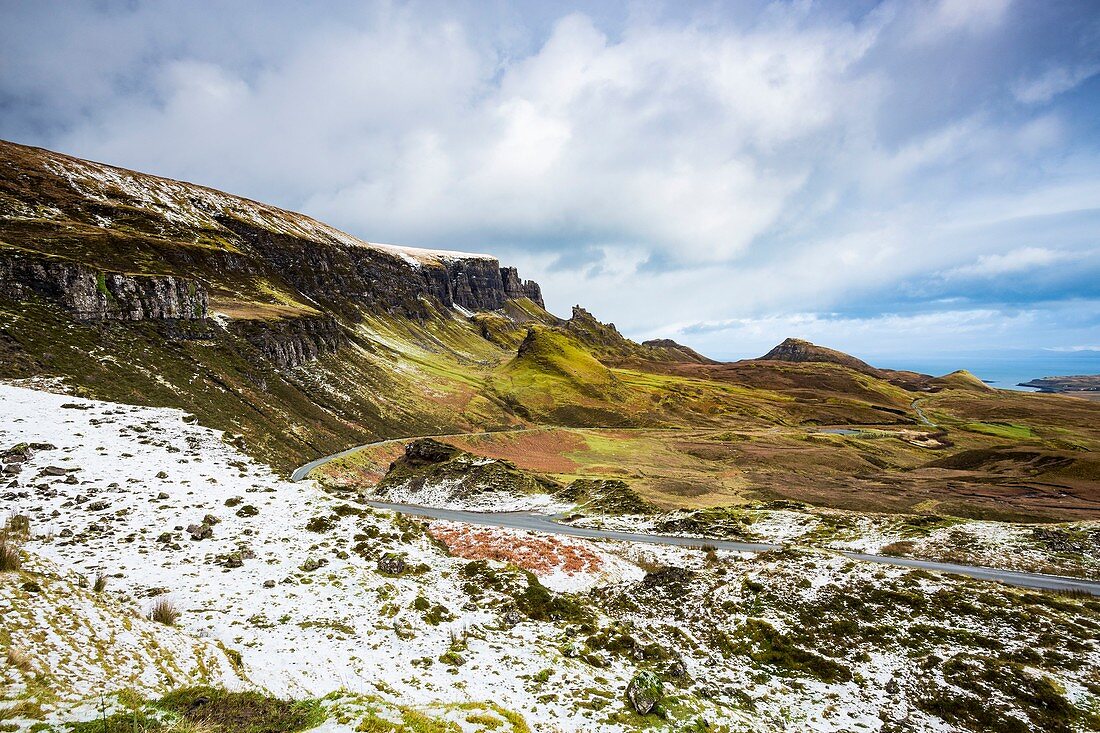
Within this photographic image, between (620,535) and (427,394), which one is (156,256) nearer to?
(427,394)

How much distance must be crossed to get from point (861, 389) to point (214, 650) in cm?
23360

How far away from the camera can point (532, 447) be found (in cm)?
11462

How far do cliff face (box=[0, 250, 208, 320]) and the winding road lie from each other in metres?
39.8

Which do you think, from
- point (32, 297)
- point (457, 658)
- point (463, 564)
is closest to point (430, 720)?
point (457, 658)

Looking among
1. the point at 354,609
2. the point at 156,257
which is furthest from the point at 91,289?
the point at 354,609

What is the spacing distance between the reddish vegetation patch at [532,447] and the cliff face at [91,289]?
5740cm

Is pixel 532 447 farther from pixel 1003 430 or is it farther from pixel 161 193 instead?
pixel 161 193

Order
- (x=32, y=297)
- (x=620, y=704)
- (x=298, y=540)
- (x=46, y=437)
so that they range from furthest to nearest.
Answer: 1. (x=32, y=297)
2. (x=46, y=437)
3. (x=298, y=540)
4. (x=620, y=704)

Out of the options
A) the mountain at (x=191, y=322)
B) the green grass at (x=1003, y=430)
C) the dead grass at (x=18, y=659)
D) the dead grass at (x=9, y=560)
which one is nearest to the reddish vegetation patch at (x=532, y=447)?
the mountain at (x=191, y=322)

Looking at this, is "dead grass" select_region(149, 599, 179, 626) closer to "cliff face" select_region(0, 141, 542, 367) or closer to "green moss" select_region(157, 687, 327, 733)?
"green moss" select_region(157, 687, 327, 733)

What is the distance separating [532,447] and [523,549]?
75709mm

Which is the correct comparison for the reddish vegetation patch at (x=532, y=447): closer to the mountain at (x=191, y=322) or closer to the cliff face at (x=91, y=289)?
the mountain at (x=191, y=322)

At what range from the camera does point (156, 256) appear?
10756 centimetres

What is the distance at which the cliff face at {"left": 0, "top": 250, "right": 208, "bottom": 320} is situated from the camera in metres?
65.0
